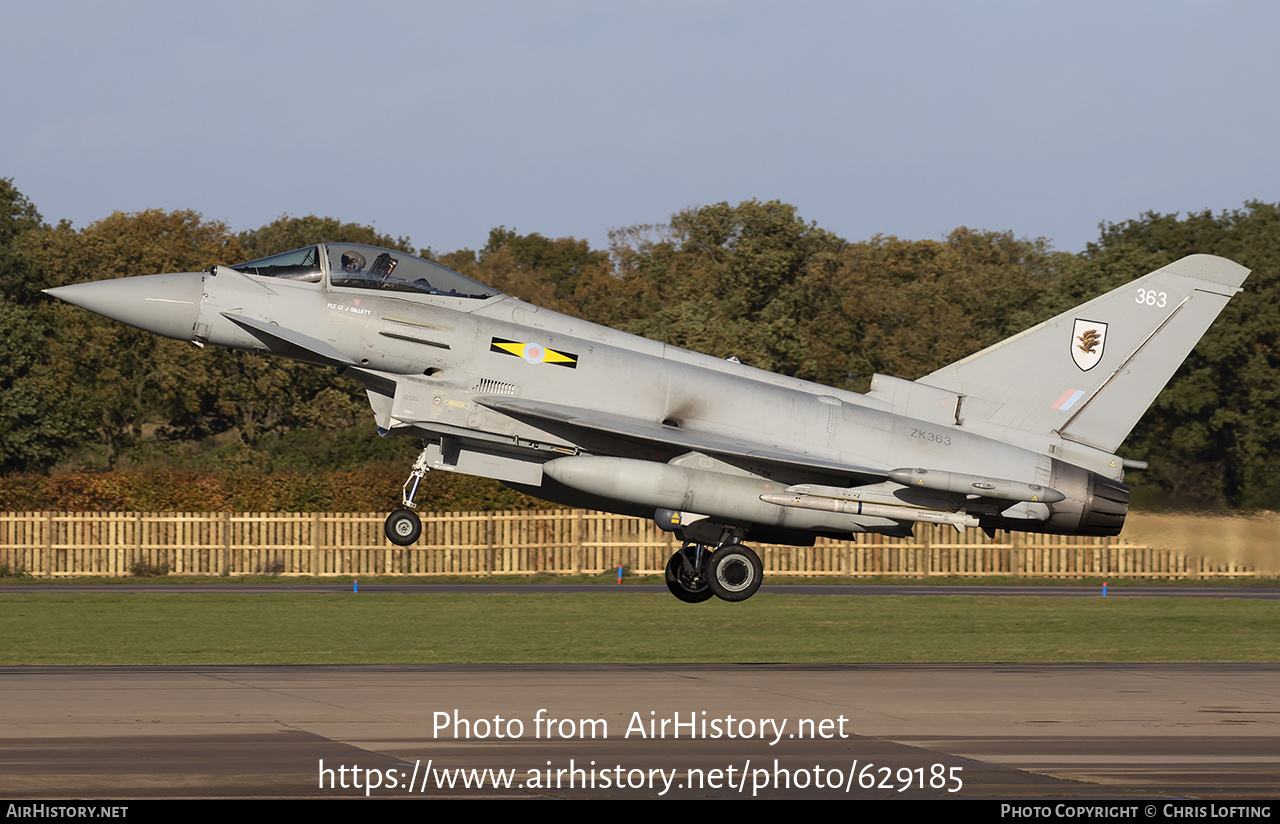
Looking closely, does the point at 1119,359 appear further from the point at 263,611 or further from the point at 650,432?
the point at 263,611

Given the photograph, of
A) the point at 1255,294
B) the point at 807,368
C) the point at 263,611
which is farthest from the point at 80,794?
the point at 1255,294

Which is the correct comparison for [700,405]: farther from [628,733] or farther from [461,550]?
[461,550]

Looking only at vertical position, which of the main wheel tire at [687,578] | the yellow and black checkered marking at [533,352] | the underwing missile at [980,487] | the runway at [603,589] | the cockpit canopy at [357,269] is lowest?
the runway at [603,589]

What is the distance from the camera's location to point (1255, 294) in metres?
61.1

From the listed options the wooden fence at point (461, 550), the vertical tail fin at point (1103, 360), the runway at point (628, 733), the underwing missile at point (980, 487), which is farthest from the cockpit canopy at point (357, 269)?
the wooden fence at point (461, 550)

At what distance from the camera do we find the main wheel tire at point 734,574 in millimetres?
21922

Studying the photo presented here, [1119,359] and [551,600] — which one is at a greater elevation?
[1119,359]

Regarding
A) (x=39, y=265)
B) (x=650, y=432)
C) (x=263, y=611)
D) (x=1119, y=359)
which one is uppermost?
(x=39, y=265)

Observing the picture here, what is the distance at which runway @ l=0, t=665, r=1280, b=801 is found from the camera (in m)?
14.6

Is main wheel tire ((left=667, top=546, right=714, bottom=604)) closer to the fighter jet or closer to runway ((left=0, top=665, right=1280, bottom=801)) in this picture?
the fighter jet

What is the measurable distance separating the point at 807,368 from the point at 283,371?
22960 millimetres

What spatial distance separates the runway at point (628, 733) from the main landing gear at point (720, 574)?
1414 millimetres

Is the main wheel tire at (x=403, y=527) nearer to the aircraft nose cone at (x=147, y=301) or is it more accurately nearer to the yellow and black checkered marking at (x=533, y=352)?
the yellow and black checkered marking at (x=533, y=352)

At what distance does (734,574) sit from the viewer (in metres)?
22.0
